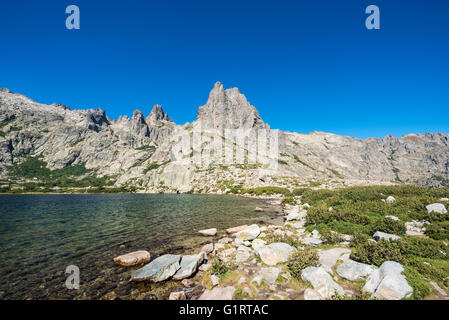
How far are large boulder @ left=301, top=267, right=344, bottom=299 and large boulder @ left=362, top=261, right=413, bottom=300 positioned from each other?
4.10ft

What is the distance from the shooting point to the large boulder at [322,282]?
7.82 metres

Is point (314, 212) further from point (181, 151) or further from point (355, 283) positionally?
point (181, 151)

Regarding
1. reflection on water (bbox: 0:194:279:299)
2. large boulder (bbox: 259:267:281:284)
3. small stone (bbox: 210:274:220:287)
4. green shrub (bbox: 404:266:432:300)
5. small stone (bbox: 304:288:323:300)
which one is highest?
green shrub (bbox: 404:266:432:300)

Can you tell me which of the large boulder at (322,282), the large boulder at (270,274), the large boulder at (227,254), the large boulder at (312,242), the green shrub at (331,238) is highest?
the large boulder at (322,282)

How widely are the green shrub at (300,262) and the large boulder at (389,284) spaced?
2491 mm

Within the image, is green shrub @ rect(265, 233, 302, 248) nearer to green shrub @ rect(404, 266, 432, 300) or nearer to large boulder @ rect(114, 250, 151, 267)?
green shrub @ rect(404, 266, 432, 300)

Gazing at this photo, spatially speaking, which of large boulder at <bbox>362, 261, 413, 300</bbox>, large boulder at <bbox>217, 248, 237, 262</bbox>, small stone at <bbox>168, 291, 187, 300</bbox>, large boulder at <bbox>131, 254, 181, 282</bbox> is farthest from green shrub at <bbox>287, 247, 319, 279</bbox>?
large boulder at <bbox>131, 254, 181, 282</bbox>

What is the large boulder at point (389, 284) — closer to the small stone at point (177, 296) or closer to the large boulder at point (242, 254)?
the large boulder at point (242, 254)

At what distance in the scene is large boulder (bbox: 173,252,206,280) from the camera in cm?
1135

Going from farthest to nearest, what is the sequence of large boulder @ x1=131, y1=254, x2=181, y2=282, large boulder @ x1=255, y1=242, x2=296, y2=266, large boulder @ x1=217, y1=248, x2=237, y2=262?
large boulder @ x1=217, y1=248, x2=237, y2=262
large boulder @ x1=255, y1=242, x2=296, y2=266
large boulder @ x1=131, y1=254, x2=181, y2=282

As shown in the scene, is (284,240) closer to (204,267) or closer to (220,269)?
(220,269)

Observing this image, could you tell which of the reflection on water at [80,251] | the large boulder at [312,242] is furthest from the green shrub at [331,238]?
the reflection on water at [80,251]

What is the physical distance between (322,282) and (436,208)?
1811 cm
